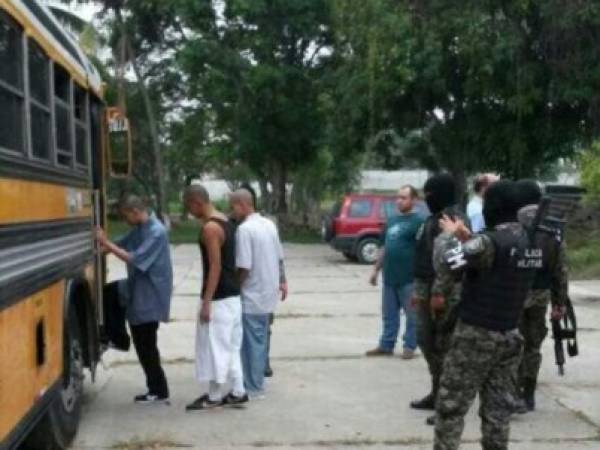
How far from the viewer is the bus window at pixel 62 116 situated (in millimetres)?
5935

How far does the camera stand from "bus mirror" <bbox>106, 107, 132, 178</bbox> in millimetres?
8359

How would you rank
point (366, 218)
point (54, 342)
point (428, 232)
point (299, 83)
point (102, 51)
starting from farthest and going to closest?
point (102, 51) → point (299, 83) → point (366, 218) → point (428, 232) → point (54, 342)

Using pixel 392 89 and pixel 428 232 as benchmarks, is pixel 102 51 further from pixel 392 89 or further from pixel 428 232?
pixel 428 232

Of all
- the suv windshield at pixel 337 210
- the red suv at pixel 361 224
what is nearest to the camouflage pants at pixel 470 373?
the red suv at pixel 361 224

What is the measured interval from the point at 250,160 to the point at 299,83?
325 centimetres

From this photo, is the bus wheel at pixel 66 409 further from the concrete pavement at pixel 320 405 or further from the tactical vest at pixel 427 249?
the tactical vest at pixel 427 249

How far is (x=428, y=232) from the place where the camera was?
7203mm

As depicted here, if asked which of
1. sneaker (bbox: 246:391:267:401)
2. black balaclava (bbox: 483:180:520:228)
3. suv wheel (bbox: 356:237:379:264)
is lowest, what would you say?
sneaker (bbox: 246:391:267:401)

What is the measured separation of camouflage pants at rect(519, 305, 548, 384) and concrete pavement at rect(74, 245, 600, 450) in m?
0.33

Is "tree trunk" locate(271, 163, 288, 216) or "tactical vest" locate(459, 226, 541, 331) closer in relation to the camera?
"tactical vest" locate(459, 226, 541, 331)

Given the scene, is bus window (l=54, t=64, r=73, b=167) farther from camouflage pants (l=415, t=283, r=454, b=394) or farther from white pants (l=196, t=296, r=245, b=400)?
camouflage pants (l=415, t=283, r=454, b=394)

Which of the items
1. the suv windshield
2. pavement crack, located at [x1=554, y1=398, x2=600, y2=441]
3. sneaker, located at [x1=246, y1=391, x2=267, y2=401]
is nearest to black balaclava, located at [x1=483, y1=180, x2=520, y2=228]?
pavement crack, located at [x1=554, y1=398, x2=600, y2=441]

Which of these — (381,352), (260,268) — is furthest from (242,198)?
(381,352)

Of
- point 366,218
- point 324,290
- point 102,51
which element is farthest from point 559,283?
point 102,51
